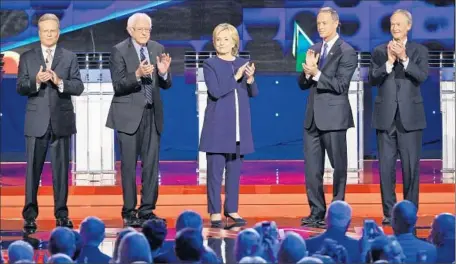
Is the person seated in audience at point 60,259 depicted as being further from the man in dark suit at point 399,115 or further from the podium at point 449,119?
the podium at point 449,119

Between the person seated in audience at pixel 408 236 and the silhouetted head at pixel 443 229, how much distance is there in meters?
0.14

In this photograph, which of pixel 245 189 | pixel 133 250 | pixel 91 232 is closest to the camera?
pixel 133 250

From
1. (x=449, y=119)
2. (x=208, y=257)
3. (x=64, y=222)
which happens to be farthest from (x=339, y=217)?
(x=449, y=119)

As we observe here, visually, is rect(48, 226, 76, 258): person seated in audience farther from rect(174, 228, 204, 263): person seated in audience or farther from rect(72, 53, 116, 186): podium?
rect(72, 53, 116, 186): podium

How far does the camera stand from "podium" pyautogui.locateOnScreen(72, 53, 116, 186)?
972 centimetres

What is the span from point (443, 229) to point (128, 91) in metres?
2.92

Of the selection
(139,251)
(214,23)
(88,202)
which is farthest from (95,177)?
(139,251)

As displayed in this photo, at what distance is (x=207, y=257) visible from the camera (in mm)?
5312

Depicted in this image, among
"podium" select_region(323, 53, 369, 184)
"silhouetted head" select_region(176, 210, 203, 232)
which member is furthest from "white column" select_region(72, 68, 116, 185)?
"silhouetted head" select_region(176, 210, 203, 232)

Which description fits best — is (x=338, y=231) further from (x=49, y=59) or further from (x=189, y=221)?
(x=49, y=59)

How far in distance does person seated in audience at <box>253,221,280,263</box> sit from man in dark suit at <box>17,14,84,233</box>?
239 cm

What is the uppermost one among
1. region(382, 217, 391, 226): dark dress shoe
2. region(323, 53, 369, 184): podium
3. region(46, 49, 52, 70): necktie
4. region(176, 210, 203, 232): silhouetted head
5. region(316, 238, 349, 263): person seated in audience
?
region(46, 49, 52, 70): necktie

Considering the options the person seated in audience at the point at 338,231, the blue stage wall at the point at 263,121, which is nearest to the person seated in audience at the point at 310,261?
the person seated in audience at the point at 338,231

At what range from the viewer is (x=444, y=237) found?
5887 millimetres
